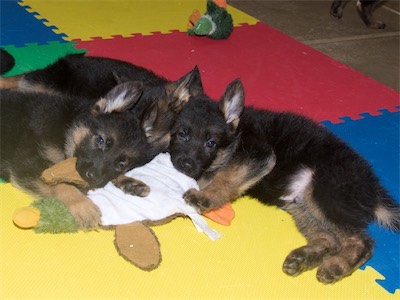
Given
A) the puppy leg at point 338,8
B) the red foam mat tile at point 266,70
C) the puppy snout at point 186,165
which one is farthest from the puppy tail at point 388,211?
the puppy leg at point 338,8

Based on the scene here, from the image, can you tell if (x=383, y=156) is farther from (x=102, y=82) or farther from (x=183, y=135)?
(x=102, y=82)

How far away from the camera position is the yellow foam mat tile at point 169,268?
2.64 meters

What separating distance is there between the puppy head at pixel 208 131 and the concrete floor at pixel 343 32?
3.21m

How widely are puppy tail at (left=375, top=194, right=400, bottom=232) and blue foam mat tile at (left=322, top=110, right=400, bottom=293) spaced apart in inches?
4.4

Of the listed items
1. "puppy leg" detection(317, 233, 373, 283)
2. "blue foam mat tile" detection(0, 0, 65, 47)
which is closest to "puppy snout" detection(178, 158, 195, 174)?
"puppy leg" detection(317, 233, 373, 283)

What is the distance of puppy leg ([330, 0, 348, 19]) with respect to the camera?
8.07 m

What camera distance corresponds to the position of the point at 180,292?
2721mm

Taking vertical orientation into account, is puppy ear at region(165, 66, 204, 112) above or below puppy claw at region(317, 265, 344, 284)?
above

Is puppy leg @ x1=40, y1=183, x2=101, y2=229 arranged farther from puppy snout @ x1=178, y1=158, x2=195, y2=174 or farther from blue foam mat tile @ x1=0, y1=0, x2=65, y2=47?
blue foam mat tile @ x1=0, y1=0, x2=65, y2=47

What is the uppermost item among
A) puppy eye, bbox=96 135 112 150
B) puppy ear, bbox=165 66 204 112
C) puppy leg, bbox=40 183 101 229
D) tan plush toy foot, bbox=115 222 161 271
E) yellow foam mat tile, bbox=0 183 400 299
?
puppy ear, bbox=165 66 204 112

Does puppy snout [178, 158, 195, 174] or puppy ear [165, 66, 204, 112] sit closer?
puppy snout [178, 158, 195, 174]

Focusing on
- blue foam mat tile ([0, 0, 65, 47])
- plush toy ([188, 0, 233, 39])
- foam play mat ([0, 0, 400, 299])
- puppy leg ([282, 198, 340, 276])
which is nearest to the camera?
foam play mat ([0, 0, 400, 299])

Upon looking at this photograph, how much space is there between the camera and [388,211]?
10.9ft

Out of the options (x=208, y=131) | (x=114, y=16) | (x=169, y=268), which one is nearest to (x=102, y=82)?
(x=208, y=131)
